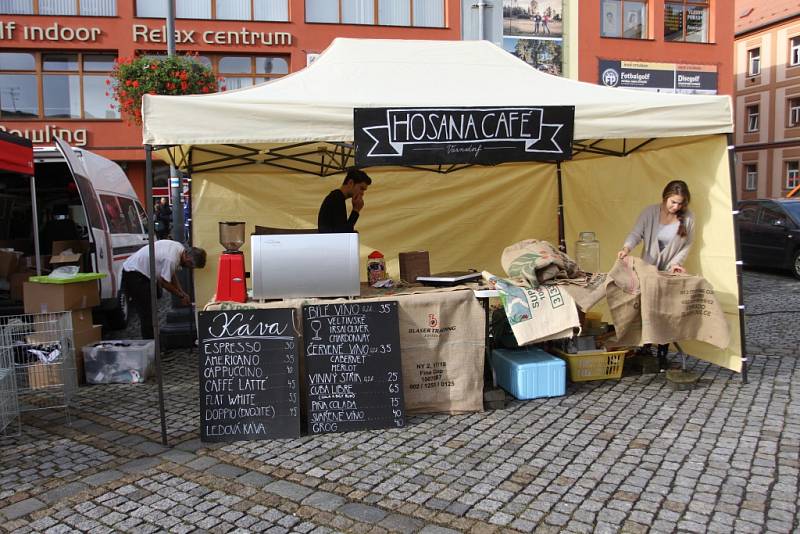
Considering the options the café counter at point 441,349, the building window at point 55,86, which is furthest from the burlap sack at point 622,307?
the building window at point 55,86

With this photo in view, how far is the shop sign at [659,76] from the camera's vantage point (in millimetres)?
22547

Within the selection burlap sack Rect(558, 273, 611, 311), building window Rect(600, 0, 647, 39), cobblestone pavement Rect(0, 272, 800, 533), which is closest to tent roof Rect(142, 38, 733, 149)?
burlap sack Rect(558, 273, 611, 311)

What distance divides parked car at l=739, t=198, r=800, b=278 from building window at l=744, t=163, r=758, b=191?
25.1 m

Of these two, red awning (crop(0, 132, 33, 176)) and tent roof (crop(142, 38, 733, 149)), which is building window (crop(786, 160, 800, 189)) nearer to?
tent roof (crop(142, 38, 733, 149))

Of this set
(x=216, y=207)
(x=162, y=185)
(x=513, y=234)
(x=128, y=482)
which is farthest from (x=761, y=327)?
(x=162, y=185)

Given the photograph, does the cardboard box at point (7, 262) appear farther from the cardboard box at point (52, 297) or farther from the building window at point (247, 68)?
the building window at point (247, 68)

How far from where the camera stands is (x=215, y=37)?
19047mm

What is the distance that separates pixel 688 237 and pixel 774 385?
138 centimetres

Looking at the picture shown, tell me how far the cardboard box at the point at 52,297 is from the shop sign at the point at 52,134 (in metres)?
14.8

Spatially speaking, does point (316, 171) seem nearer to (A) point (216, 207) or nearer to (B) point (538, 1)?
(A) point (216, 207)

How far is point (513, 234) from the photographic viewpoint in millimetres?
7551

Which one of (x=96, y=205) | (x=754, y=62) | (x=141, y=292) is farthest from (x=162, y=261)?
(x=754, y=62)

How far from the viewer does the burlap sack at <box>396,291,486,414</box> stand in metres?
4.48

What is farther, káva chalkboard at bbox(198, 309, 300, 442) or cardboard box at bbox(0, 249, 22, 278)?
cardboard box at bbox(0, 249, 22, 278)
